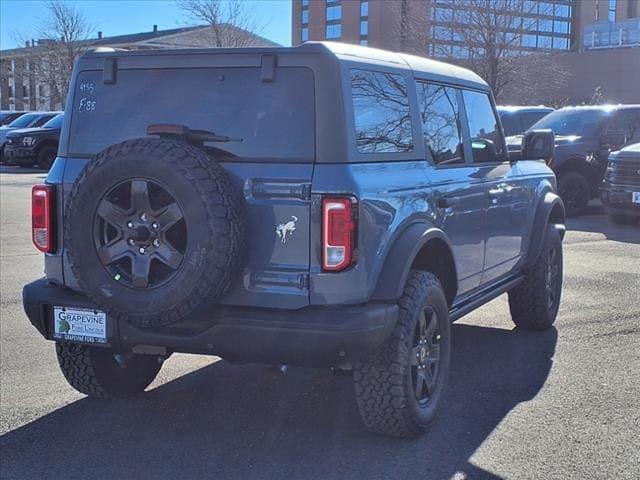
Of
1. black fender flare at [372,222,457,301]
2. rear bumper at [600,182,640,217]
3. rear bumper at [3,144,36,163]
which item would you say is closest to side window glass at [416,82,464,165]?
black fender flare at [372,222,457,301]

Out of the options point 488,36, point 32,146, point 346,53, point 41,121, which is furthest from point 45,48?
point 346,53

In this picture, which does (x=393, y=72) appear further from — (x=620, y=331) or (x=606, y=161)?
(x=606, y=161)

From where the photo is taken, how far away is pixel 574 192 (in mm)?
14055

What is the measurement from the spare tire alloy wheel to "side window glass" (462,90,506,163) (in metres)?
2.40

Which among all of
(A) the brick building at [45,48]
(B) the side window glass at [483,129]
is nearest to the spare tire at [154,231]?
(B) the side window glass at [483,129]

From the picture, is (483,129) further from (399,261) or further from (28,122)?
(28,122)

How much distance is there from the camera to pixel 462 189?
16.5ft

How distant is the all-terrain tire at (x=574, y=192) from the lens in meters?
14.0

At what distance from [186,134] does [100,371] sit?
1.59 metres

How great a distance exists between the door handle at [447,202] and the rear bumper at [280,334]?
0.86 metres

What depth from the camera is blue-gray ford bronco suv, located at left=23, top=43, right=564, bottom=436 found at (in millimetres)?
3783

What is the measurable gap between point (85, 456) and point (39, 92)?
7319cm

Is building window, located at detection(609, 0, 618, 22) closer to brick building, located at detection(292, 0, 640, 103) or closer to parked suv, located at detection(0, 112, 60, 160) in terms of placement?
brick building, located at detection(292, 0, 640, 103)

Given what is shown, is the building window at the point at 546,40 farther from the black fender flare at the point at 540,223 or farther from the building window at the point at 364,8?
the black fender flare at the point at 540,223
